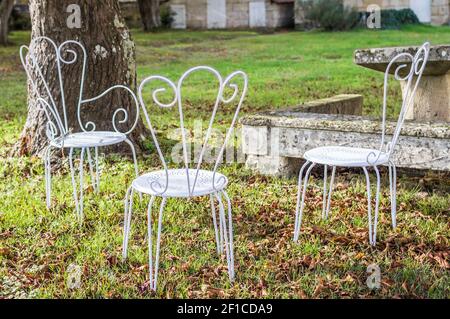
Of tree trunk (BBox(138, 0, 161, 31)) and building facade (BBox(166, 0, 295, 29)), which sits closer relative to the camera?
tree trunk (BBox(138, 0, 161, 31))

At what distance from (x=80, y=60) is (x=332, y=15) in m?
17.4

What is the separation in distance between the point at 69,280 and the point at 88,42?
2.95 m

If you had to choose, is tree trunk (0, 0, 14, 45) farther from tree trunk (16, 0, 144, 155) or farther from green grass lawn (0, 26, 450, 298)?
tree trunk (16, 0, 144, 155)

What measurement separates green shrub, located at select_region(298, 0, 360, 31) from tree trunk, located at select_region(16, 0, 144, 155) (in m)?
17.0

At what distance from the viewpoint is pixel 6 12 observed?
1692cm

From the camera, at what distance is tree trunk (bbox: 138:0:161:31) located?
24.0 m

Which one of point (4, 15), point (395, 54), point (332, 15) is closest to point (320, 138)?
point (395, 54)

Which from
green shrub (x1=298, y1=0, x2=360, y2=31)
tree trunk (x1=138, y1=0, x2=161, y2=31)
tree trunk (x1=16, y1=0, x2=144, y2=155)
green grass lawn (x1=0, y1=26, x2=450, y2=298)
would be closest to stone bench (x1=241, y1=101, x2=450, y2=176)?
green grass lawn (x1=0, y1=26, x2=450, y2=298)

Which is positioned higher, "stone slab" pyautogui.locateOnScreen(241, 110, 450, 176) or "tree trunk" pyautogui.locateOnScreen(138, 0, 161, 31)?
"tree trunk" pyautogui.locateOnScreen(138, 0, 161, 31)

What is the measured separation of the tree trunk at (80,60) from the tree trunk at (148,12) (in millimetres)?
18131

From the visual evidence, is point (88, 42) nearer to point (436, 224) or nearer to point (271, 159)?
point (271, 159)

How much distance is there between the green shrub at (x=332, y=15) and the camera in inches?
879

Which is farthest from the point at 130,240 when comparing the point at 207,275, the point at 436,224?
the point at 436,224

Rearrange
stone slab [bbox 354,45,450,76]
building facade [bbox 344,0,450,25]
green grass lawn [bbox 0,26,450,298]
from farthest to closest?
building facade [bbox 344,0,450,25] → stone slab [bbox 354,45,450,76] → green grass lawn [bbox 0,26,450,298]
